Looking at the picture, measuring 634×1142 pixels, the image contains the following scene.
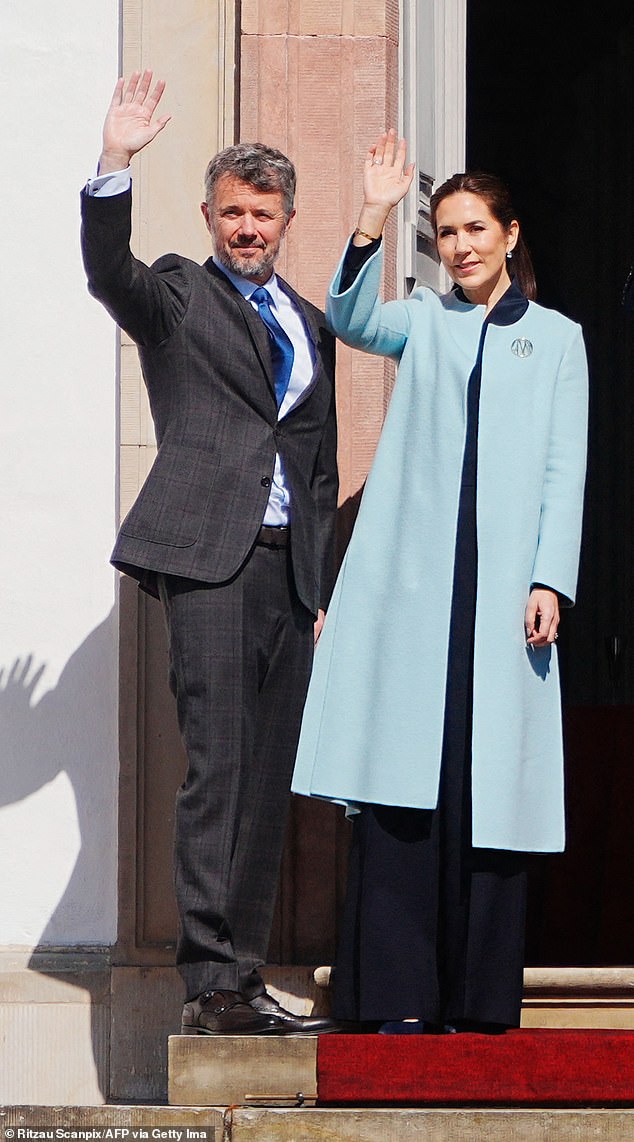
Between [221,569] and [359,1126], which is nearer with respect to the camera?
[359,1126]

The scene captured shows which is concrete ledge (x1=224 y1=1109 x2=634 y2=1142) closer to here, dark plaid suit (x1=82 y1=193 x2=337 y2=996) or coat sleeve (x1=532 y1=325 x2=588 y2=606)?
dark plaid suit (x1=82 y1=193 x2=337 y2=996)

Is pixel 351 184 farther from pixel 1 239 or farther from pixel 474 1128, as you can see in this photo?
pixel 474 1128

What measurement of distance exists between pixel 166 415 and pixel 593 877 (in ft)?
6.53

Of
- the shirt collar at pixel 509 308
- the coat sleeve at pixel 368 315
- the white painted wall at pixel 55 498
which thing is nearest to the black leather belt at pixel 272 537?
the coat sleeve at pixel 368 315

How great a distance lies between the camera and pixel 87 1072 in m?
A: 4.89

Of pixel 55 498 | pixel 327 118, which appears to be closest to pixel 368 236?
pixel 327 118

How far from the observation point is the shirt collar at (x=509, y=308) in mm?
4297

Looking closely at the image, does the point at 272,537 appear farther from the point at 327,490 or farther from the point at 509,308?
the point at 509,308

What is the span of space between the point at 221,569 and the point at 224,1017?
3.08 ft

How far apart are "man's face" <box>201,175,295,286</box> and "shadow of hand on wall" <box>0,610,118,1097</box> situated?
1176 mm

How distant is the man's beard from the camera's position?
14.2ft

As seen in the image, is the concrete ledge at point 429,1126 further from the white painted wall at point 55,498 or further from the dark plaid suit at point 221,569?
the white painted wall at point 55,498

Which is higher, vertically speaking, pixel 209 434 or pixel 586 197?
pixel 586 197

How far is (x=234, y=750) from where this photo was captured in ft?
13.6
